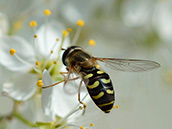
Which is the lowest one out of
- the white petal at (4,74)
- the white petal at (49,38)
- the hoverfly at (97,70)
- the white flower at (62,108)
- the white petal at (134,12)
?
the white flower at (62,108)

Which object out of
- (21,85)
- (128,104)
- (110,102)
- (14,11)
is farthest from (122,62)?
(128,104)

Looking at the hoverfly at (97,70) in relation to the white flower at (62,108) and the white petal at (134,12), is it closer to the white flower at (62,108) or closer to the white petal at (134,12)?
the white flower at (62,108)

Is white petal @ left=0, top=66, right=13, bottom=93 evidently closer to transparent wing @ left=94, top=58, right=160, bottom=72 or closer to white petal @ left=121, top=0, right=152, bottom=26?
transparent wing @ left=94, top=58, right=160, bottom=72

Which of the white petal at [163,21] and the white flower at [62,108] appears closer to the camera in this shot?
the white flower at [62,108]

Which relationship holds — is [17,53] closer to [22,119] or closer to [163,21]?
[22,119]

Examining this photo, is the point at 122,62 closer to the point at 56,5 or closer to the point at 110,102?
the point at 110,102

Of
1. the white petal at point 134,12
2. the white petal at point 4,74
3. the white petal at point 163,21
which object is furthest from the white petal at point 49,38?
the white petal at point 163,21

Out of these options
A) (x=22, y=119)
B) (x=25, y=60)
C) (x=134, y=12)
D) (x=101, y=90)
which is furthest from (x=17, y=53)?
(x=134, y=12)

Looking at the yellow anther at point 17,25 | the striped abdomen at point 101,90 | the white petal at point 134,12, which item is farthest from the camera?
the white petal at point 134,12
